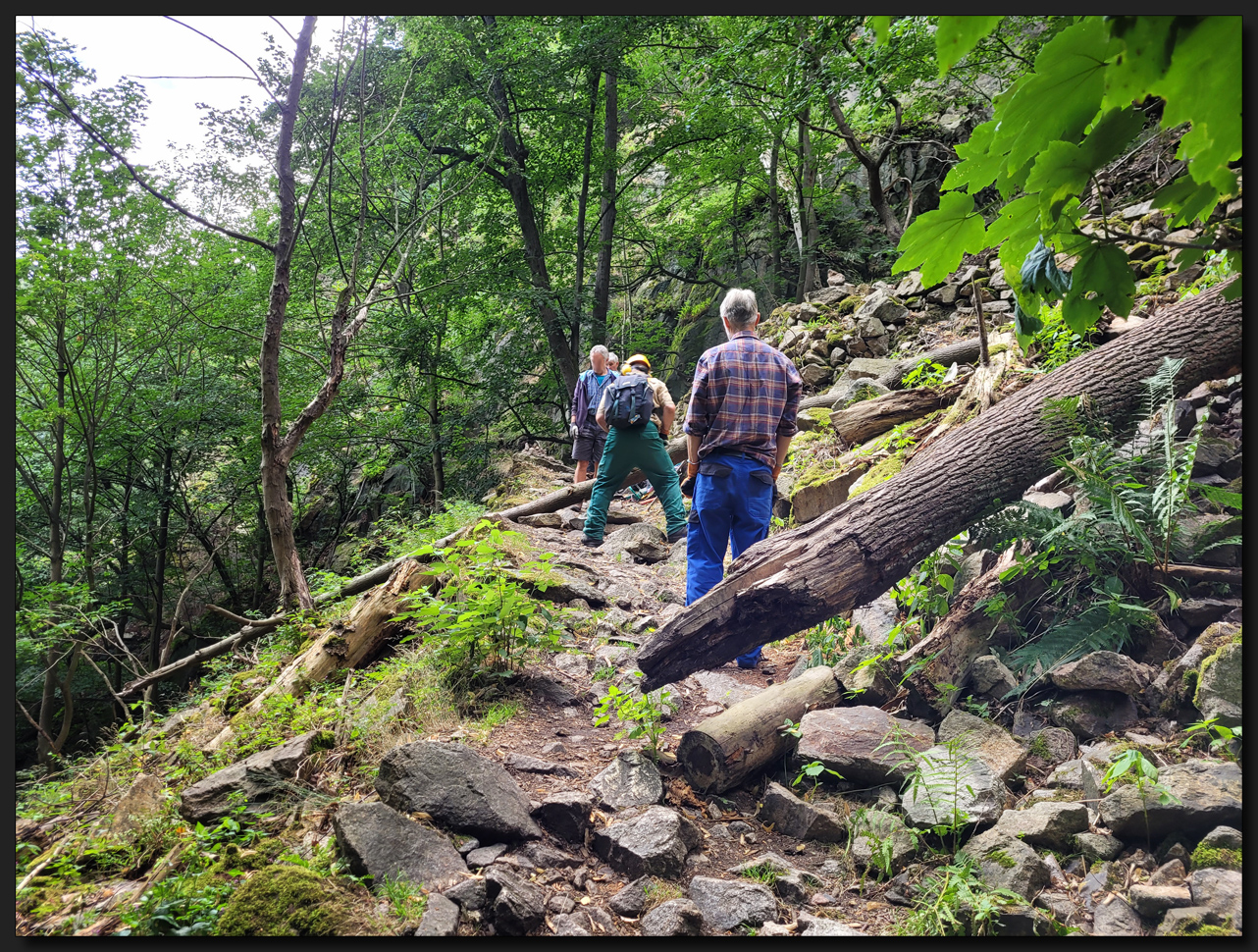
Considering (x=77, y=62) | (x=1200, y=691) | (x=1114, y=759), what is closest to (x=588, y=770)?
(x=1114, y=759)

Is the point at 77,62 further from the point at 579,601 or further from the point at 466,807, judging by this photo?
the point at 466,807

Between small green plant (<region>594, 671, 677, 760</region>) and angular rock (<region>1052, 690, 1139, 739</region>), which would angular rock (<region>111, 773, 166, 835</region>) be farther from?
angular rock (<region>1052, 690, 1139, 739</region>)

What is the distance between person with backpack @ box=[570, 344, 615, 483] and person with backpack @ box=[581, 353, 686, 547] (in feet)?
5.20

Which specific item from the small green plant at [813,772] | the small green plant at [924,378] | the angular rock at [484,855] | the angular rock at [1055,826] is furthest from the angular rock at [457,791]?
the small green plant at [924,378]

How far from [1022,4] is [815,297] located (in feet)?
37.6

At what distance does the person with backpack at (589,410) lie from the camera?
855cm

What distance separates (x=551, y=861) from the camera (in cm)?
244

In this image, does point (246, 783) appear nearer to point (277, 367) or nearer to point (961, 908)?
point (961, 908)

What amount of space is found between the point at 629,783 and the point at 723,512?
2011 mm

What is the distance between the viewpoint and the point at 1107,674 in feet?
9.36

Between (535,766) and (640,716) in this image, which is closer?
(535,766)

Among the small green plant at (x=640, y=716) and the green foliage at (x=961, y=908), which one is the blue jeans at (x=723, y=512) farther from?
the green foliage at (x=961, y=908)

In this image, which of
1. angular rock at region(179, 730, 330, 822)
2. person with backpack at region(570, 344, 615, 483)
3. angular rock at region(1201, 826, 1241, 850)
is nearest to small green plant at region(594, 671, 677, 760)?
angular rock at region(179, 730, 330, 822)

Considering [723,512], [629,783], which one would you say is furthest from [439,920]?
[723,512]
